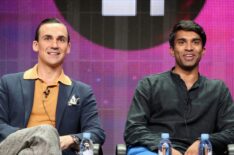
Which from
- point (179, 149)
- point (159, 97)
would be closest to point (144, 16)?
point (159, 97)

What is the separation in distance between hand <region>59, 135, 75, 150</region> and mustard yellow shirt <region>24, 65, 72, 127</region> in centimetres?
27

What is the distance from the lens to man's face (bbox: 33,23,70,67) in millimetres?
3865

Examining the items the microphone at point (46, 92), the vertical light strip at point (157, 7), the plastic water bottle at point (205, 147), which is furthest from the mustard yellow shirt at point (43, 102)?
the vertical light strip at point (157, 7)

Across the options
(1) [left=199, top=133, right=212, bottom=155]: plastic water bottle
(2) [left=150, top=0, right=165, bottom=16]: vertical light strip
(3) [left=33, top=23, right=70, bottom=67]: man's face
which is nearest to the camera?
Result: (1) [left=199, top=133, right=212, bottom=155]: plastic water bottle

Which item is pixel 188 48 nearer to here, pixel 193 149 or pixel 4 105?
pixel 193 149

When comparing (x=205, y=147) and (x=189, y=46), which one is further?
(x=189, y=46)

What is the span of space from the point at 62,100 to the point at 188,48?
936 millimetres

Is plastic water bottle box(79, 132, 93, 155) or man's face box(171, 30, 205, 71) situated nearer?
plastic water bottle box(79, 132, 93, 155)

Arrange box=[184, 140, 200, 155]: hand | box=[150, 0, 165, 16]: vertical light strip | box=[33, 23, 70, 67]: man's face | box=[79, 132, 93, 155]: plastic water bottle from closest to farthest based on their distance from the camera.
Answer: box=[79, 132, 93, 155]: plastic water bottle → box=[184, 140, 200, 155]: hand → box=[33, 23, 70, 67]: man's face → box=[150, 0, 165, 16]: vertical light strip

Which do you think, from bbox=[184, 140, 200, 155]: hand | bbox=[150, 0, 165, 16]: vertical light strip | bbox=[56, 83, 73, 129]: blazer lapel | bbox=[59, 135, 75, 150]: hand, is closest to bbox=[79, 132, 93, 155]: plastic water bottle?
bbox=[59, 135, 75, 150]: hand

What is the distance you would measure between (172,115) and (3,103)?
3.80 feet

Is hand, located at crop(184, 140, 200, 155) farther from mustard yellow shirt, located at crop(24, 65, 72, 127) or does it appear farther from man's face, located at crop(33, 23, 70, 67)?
man's face, located at crop(33, 23, 70, 67)

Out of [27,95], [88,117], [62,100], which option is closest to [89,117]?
[88,117]

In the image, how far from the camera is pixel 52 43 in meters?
3.86
